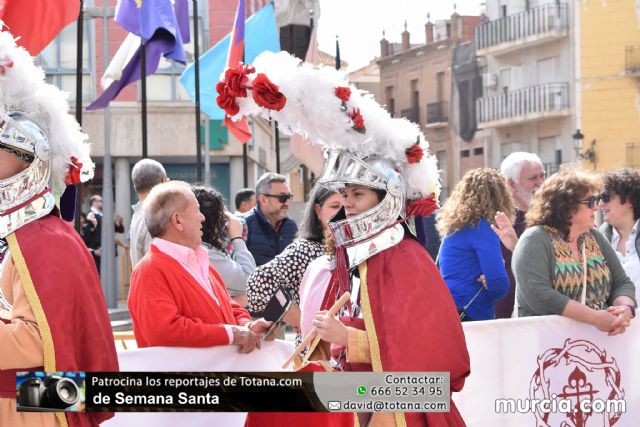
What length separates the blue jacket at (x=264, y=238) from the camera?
8.84 meters

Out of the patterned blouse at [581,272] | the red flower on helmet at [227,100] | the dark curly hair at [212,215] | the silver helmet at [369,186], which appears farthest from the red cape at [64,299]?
the patterned blouse at [581,272]

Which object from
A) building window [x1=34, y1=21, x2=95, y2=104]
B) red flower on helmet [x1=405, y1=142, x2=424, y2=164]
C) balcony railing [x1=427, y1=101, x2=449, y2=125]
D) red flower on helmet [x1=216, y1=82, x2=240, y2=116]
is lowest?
red flower on helmet [x1=405, y1=142, x2=424, y2=164]

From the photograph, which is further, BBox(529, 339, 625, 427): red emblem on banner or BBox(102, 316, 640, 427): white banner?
BBox(529, 339, 625, 427): red emblem on banner

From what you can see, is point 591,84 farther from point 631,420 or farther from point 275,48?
point 631,420

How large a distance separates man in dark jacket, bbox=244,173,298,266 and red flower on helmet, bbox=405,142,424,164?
13.4 feet

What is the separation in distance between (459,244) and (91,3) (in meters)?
19.8

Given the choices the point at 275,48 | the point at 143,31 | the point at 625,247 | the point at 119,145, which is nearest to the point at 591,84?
the point at 119,145

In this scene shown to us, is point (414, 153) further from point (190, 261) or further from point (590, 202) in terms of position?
point (590, 202)

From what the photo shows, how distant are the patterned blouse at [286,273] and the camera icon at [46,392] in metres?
2.22

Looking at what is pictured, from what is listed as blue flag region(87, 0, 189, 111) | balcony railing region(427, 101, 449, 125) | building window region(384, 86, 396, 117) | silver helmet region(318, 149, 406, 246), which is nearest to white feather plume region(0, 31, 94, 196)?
silver helmet region(318, 149, 406, 246)

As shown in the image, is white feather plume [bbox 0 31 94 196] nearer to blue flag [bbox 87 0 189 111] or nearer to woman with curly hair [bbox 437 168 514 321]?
woman with curly hair [bbox 437 168 514 321]

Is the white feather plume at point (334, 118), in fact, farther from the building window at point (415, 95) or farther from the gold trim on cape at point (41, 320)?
the building window at point (415, 95)

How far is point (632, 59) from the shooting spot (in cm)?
4181

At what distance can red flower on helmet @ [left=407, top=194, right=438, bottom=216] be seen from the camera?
181 inches
